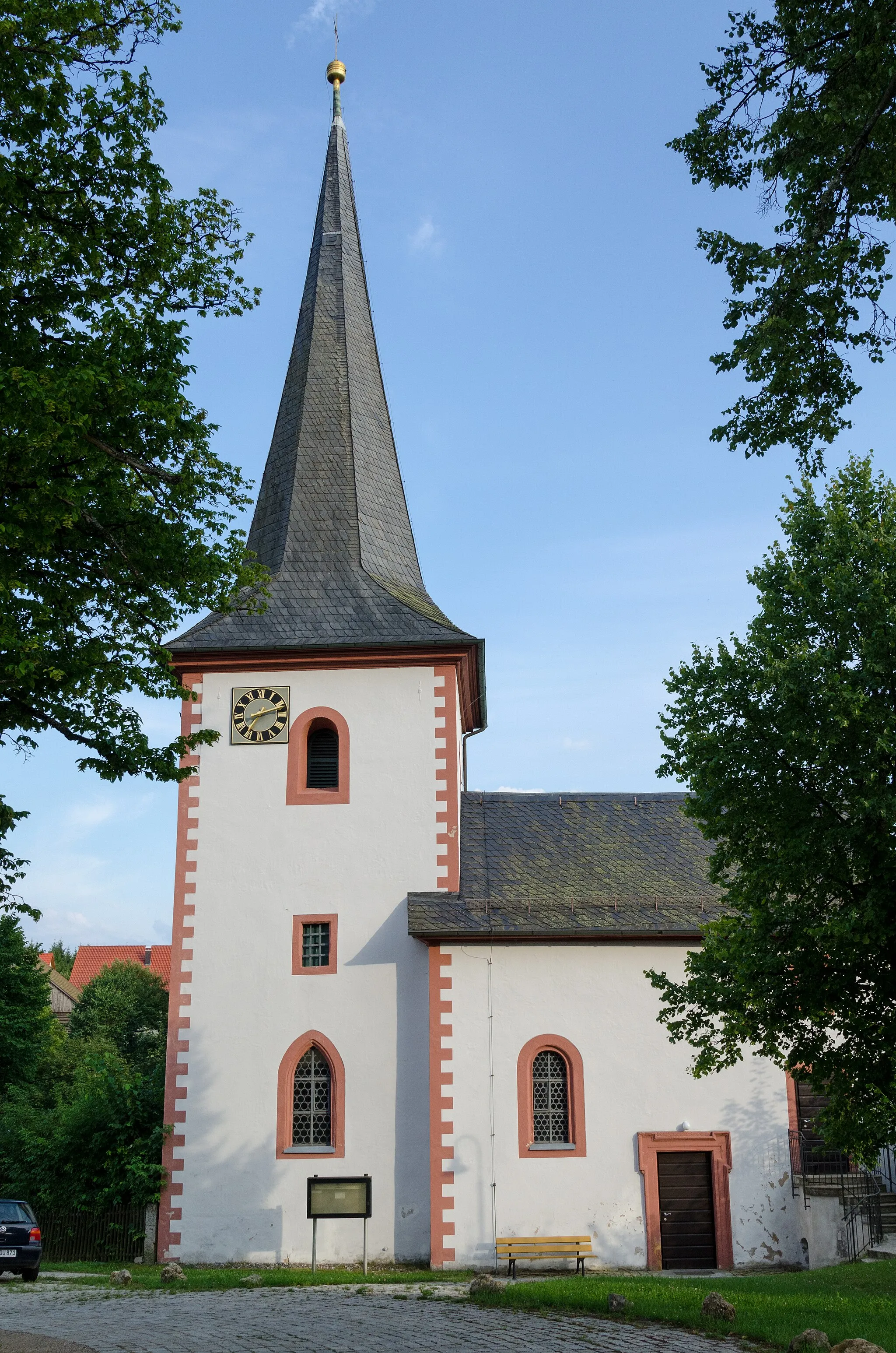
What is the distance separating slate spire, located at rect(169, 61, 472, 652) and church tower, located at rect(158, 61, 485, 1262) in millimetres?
61

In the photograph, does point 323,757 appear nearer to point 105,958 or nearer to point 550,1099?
point 550,1099

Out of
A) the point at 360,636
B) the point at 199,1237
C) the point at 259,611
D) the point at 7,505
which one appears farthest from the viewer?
the point at 360,636

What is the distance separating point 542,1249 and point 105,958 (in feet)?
184

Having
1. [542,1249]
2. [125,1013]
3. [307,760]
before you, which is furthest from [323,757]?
[125,1013]

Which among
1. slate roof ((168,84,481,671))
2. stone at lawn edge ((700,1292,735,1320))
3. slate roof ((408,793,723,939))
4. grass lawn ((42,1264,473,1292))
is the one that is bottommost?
grass lawn ((42,1264,473,1292))

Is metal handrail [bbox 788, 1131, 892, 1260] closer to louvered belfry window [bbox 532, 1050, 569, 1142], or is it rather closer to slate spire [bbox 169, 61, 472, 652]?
louvered belfry window [bbox 532, 1050, 569, 1142]

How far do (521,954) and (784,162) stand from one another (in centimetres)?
1308

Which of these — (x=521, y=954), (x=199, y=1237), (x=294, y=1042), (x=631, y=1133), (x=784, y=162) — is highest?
(x=784, y=162)

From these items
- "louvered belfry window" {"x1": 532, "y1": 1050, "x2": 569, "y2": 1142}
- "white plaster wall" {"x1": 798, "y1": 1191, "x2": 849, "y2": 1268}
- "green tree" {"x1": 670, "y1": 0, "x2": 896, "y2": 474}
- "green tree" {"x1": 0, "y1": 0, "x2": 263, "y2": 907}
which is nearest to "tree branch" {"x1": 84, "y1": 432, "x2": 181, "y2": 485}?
"green tree" {"x1": 0, "y1": 0, "x2": 263, "y2": 907}

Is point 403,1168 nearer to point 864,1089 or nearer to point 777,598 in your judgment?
point 864,1089

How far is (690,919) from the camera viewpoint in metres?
19.0

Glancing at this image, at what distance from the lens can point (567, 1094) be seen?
60.1 ft

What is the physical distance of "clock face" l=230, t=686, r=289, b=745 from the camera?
20000 millimetres

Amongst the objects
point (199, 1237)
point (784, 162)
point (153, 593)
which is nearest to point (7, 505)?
point (153, 593)
